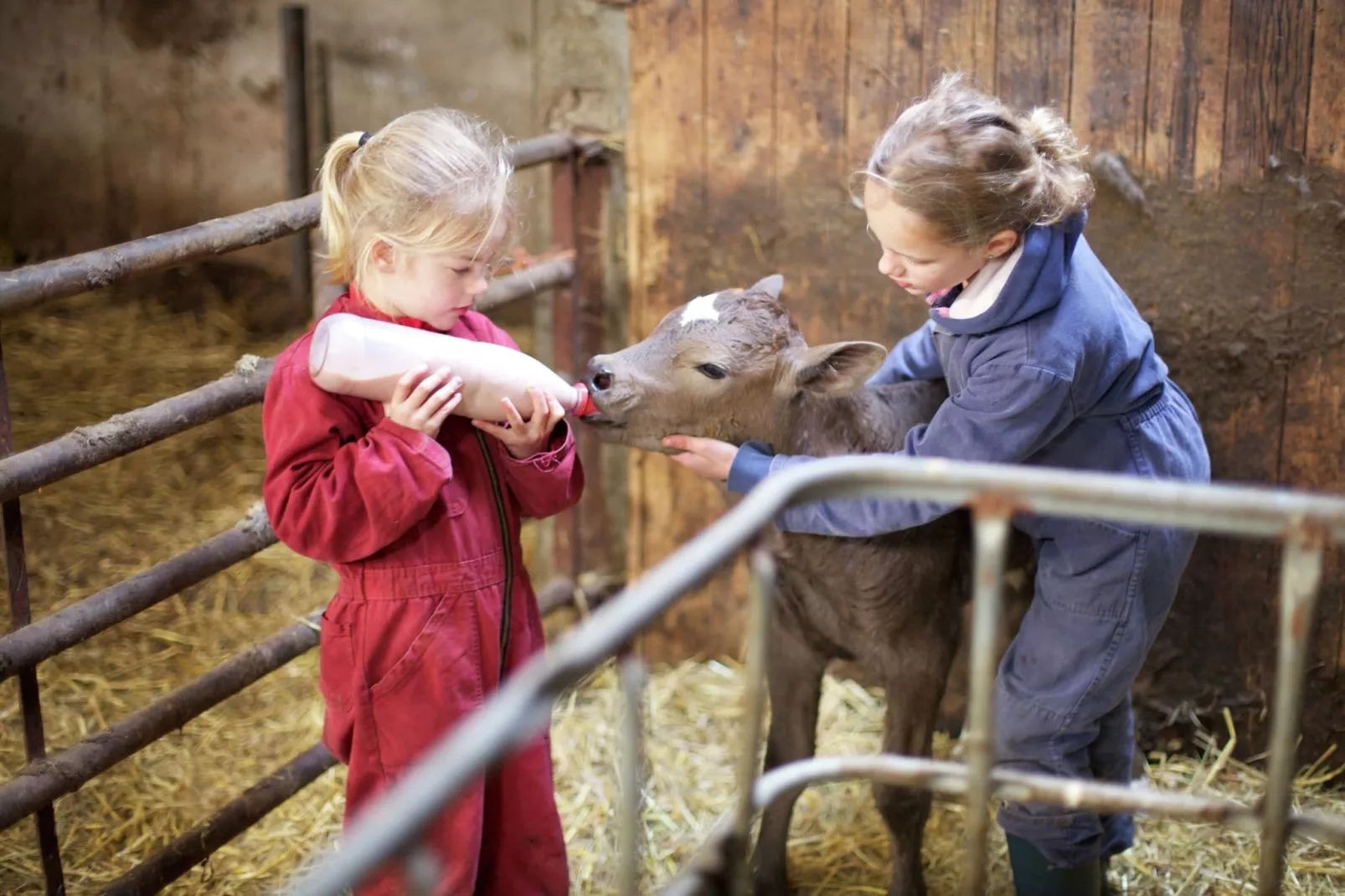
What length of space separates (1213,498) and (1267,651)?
2.77m

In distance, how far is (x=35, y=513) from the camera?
5.28m

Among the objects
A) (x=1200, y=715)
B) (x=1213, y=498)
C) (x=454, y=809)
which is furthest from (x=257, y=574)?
(x=1213, y=498)

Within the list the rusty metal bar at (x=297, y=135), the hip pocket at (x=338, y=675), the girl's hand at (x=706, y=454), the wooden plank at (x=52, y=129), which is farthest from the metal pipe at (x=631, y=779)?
the wooden plank at (x=52, y=129)

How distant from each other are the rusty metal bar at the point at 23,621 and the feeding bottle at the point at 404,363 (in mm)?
749

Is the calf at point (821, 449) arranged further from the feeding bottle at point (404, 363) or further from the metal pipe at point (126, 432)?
the metal pipe at point (126, 432)

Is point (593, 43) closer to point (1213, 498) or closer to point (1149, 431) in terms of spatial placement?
point (1149, 431)

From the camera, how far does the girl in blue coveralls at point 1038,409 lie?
2.96m

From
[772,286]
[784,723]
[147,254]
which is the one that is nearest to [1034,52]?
[772,286]

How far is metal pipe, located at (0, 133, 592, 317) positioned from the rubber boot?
91.3 inches

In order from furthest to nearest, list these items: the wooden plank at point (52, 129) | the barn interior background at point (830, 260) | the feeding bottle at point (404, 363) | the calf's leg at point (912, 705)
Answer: the wooden plank at point (52, 129) → the barn interior background at point (830, 260) → the calf's leg at point (912, 705) → the feeding bottle at point (404, 363)

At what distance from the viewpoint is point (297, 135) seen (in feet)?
22.3

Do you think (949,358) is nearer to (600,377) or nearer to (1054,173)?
(1054,173)

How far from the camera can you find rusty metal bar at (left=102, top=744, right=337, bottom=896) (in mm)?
3316

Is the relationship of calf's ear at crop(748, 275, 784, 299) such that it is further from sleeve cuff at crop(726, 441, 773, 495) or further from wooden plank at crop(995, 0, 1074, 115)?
wooden plank at crop(995, 0, 1074, 115)
